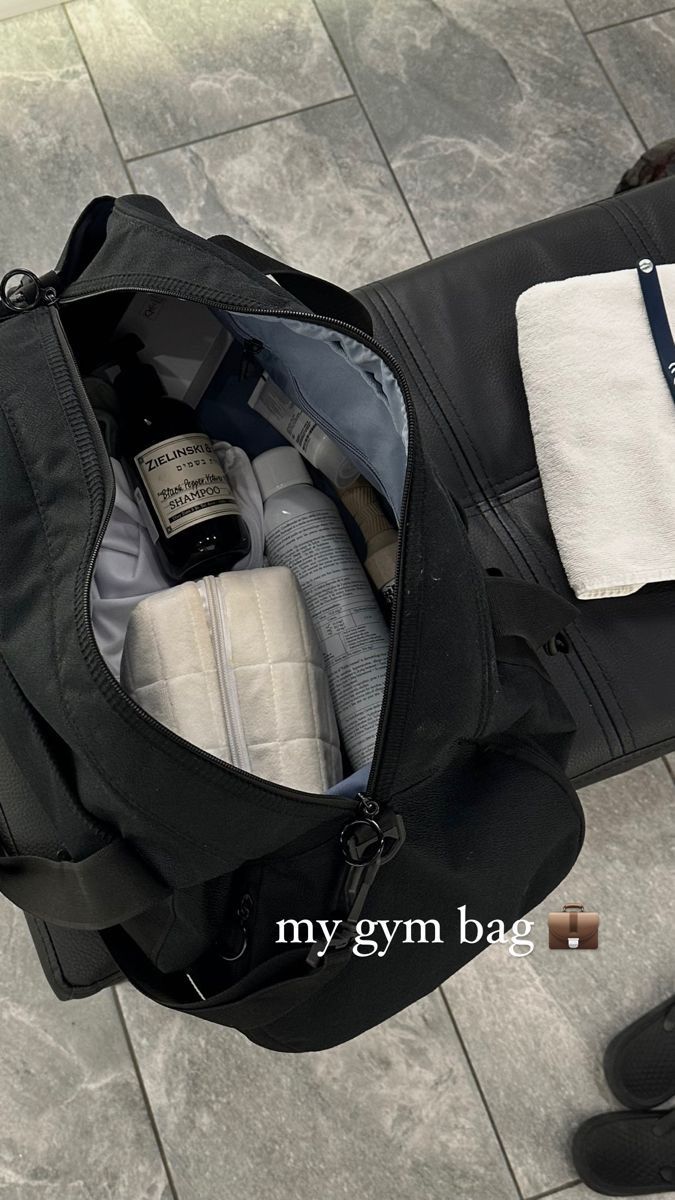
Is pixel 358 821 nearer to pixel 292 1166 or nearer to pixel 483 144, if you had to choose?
pixel 292 1166

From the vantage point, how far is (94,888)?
0.58 m

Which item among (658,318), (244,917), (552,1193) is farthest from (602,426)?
(552,1193)

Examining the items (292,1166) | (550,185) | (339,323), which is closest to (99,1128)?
(292,1166)

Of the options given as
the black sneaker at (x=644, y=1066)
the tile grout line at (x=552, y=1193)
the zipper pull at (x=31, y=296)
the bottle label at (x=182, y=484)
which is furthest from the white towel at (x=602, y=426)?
the tile grout line at (x=552, y=1193)

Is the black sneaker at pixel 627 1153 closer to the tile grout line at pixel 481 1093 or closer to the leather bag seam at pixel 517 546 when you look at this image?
the tile grout line at pixel 481 1093

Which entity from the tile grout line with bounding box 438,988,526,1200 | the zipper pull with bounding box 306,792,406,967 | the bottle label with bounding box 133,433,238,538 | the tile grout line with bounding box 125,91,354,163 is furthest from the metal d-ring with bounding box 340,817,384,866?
the tile grout line with bounding box 125,91,354,163

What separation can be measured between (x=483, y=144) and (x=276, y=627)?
82 centimetres

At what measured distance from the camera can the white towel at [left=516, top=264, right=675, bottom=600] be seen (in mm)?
772

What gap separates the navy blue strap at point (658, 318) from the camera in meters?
0.80

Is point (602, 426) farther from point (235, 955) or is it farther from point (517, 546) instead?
point (235, 955)

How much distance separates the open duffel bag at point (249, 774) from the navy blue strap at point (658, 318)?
246 millimetres

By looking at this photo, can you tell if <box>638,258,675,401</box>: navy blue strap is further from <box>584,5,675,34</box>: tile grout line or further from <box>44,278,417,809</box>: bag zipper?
<box>584,5,675,34</box>: tile grout line

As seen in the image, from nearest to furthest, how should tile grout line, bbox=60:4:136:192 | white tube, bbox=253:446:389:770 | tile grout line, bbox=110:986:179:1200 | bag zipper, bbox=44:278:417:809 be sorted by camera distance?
bag zipper, bbox=44:278:417:809
white tube, bbox=253:446:389:770
tile grout line, bbox=110:986:179:1200
tile grout line, bbox=60:4:136:192

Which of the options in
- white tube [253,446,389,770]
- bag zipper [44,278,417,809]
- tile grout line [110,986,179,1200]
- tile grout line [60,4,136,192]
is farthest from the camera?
tile grout line [60,4,136,192]
